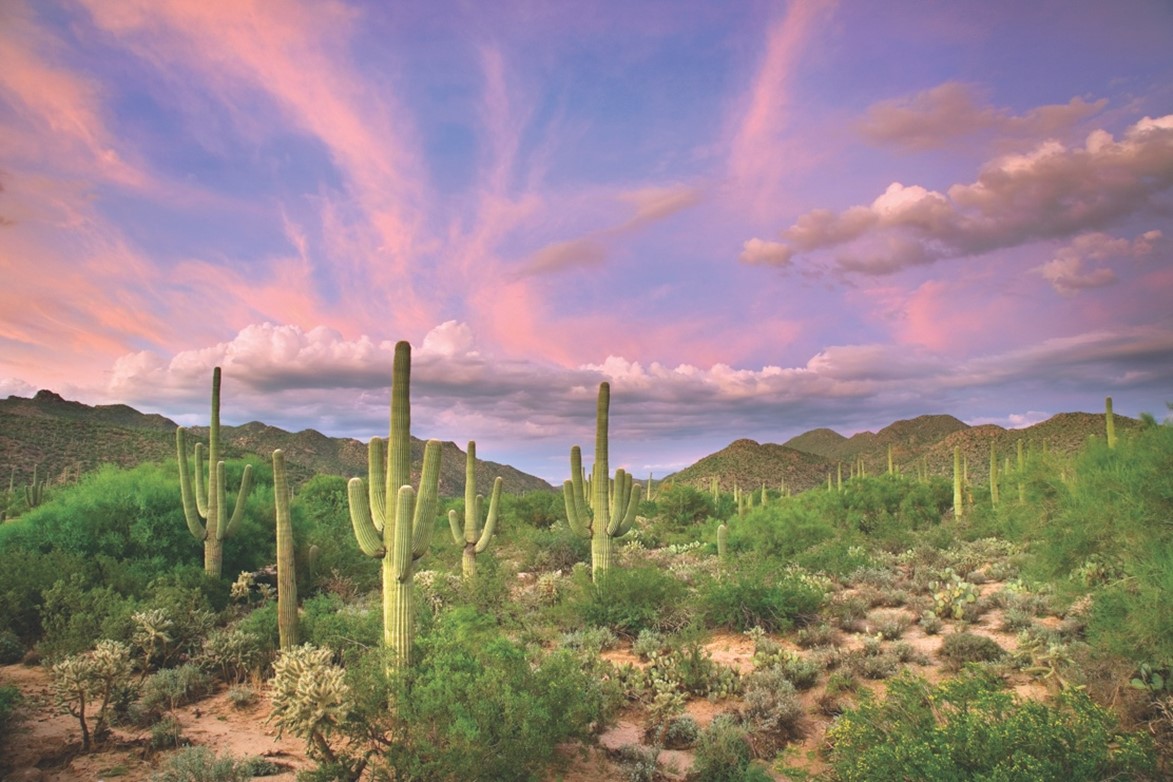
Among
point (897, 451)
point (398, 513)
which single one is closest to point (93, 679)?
point (398, 513)

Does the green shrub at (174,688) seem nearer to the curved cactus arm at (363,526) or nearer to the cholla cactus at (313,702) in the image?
the cholla cactus at (313,702)

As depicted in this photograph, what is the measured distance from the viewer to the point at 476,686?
22.3 feet

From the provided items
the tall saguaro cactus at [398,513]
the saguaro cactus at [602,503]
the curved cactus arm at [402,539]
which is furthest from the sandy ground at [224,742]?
the saguaro cactus at [602,503]

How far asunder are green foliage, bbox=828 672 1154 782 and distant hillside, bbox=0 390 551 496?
73.9 feet

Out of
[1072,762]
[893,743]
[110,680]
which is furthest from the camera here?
[110,680]

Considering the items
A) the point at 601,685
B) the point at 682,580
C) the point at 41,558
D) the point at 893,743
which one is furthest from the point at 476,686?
the point at 41,558

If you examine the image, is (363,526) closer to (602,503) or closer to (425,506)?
(425,506)

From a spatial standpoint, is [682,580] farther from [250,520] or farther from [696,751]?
[250,520]

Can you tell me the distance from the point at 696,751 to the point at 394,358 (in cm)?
655

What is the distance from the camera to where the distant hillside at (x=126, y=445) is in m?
38.9

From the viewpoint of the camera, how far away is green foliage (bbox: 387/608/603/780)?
248 inches

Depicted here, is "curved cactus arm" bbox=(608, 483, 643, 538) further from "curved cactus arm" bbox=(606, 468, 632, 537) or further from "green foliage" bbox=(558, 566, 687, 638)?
"green foliage" bbox=(558, 566, 687, 638)

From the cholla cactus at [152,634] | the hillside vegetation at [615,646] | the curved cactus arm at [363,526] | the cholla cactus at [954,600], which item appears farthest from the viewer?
the cholla cactus at [954,600]

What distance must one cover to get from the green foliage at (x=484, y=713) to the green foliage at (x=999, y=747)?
2.91m
